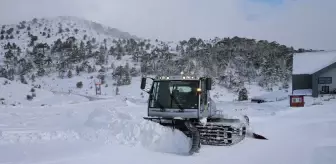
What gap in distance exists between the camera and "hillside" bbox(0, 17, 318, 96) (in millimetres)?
56062

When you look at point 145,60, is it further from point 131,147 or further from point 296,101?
point 131,147

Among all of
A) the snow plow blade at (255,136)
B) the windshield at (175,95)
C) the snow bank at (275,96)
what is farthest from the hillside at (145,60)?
the windshield at (175,95)

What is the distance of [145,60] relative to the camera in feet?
197

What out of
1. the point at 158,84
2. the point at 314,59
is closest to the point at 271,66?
the point at 314,59

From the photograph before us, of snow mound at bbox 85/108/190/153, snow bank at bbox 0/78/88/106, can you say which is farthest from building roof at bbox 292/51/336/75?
snow mound at bbox 85/108/190/153

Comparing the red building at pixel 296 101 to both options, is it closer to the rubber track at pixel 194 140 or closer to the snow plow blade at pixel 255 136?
the snow plow blade at pixel 255 136

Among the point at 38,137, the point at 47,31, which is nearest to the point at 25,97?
the point at 38,137

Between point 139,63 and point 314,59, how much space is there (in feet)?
Result: 81.6

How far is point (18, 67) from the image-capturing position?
5684 centimetres

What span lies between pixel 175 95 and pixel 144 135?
256 cm

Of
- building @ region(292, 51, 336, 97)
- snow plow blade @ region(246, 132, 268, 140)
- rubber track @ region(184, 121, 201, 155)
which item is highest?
building @ region(292, 51, 336, 97)

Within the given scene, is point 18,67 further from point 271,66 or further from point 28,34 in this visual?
point 271,66

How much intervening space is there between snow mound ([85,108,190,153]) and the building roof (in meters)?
38.0

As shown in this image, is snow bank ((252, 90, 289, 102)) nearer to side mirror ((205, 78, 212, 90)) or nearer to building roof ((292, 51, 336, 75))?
building roof ((292, 51, 336, 75))
